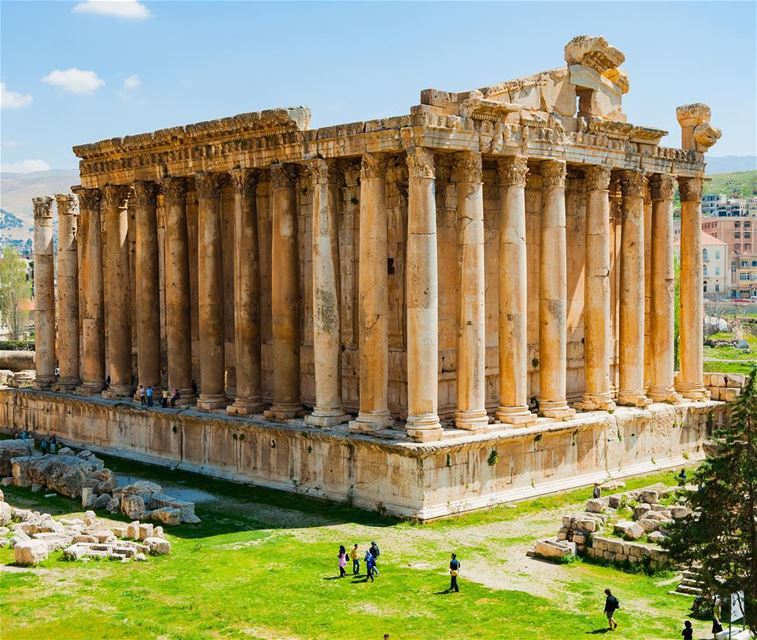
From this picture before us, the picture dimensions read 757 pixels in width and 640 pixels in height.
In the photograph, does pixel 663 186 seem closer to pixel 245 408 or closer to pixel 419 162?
pixel 419 162

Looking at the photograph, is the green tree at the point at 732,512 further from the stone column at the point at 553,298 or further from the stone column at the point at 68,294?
the stone column at the point at 68,294

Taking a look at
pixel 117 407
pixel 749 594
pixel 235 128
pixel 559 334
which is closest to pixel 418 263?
pixel 559 334

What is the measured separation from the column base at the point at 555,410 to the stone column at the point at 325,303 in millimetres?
6045

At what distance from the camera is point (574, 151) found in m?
31.0

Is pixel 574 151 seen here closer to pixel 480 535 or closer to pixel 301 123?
pixel 301 123

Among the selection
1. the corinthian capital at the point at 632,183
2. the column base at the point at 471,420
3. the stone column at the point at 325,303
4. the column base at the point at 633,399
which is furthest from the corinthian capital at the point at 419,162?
the column base at the point at 633,399

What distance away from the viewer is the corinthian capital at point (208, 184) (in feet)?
111

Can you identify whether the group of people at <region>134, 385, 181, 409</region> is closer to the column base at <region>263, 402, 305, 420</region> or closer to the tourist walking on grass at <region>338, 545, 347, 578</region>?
the column base at <region>263, 402, 305, 420</region>

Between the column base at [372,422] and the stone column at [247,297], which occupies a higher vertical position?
the stone column at [247,297]

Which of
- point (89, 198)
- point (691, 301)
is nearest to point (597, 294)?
point (691, 301)

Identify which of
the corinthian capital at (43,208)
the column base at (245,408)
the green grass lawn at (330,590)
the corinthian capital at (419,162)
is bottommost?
the green grass lawn at (330,590)

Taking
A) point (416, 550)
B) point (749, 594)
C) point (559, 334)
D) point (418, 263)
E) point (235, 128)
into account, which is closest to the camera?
point (749, 594)

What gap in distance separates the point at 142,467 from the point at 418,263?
13.5 m

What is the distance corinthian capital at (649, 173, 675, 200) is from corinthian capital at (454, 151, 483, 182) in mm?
9816
